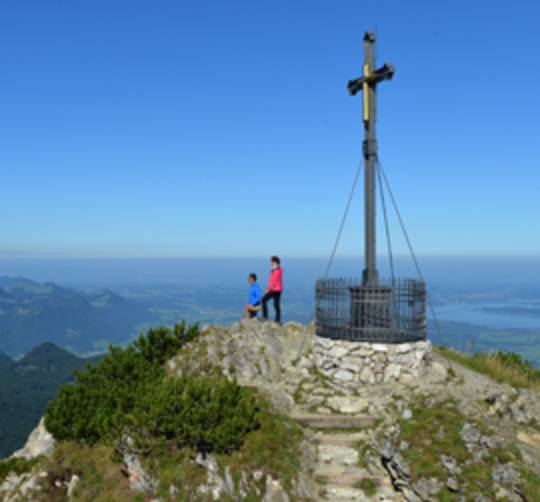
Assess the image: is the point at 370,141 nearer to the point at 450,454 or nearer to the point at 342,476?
the point at 450,454

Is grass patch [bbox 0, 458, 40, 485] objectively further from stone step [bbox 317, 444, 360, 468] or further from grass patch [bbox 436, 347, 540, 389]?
grass patch [bbox 436, 347, 540, 389]

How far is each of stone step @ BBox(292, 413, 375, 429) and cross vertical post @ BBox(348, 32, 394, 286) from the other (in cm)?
480

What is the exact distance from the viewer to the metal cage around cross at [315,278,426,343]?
1598cm

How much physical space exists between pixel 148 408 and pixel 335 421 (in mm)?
5185

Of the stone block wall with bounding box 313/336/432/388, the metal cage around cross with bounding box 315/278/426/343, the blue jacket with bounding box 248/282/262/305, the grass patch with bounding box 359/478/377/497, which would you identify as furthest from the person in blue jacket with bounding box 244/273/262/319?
the grass patch with bounding box 359/478/377/497

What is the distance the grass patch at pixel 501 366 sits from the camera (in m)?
18.2

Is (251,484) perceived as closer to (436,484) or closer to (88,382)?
(436,484)

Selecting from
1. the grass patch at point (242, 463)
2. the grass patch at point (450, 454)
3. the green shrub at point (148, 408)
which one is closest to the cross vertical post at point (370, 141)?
the grass patch at point (450, 454)

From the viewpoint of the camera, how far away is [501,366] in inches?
786

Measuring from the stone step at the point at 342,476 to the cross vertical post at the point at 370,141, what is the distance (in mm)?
6575

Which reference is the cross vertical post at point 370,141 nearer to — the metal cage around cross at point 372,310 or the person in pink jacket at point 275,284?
the metal cage around cross at point 372,310

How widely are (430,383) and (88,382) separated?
11.4 m

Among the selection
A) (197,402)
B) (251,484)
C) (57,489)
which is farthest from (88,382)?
(251,484)

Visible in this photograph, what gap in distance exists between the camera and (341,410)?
14.0m
